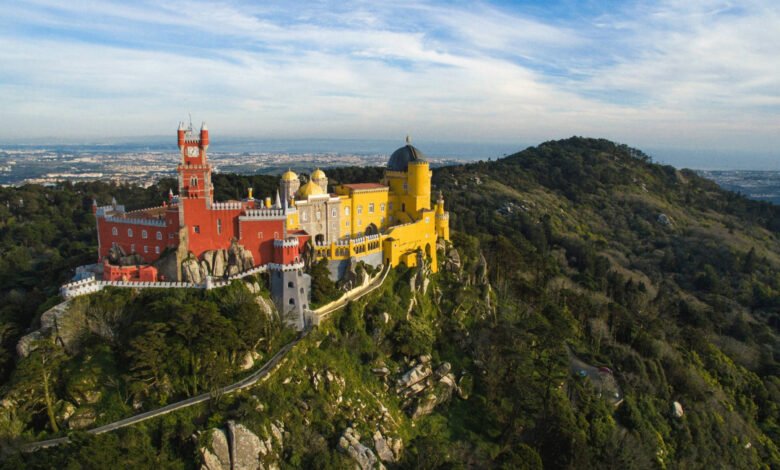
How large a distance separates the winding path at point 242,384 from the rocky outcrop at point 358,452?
6.00 metres

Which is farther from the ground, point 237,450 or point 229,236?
point 229,236

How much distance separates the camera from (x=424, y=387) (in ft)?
127

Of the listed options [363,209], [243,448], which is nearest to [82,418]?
[243,448]

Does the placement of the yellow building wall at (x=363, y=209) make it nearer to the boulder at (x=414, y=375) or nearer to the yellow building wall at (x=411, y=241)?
the yellow building wall at (x=411, y=241)

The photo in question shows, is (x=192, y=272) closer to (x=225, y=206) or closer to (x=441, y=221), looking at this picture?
(x=225, y=206)

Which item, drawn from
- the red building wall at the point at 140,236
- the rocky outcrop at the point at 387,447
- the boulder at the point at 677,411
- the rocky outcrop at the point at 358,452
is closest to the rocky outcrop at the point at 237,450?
the rocky outcrop at the point at 358,452

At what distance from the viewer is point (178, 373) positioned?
3103cm

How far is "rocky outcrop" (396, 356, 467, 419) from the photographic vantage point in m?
37.9

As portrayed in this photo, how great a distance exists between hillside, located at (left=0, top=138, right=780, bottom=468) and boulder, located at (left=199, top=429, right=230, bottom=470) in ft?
0.42

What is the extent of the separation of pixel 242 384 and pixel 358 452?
7834 mm

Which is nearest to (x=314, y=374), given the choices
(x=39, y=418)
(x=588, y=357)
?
Answer: (x=39, y=418)

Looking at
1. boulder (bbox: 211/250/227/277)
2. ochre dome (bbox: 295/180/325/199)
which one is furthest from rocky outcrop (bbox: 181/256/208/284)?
ochre dome (bbox: 295/180/325/199)

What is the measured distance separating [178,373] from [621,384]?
117 ft

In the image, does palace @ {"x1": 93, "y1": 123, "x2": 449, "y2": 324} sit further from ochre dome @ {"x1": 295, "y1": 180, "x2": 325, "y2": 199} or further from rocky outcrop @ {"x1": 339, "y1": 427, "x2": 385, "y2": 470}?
rocky outcrop @ {"x1": 339, "y1": 427, "x2": 385, "y2": 470}
